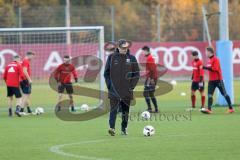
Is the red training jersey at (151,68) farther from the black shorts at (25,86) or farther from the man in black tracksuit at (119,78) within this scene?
the man in black tracksuit at (119,78)

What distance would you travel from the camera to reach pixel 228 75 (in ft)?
88.0

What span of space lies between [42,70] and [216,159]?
29.5m

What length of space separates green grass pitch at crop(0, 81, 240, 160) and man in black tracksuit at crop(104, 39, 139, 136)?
0.62 metres

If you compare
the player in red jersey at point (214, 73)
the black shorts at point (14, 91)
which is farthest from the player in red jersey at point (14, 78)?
the player in red jersey at point (214, 73)

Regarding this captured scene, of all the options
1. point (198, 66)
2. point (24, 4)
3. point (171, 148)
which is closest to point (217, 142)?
point (171, 148)

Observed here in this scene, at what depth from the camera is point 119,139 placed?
15852mm

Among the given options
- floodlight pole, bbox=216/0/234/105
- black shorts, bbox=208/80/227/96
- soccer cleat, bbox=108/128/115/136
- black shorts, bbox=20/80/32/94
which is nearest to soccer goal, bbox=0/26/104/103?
floodlight pole, bbox=216/0/234/105

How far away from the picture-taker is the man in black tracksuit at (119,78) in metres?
16.3

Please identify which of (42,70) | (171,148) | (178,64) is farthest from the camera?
(178,64)

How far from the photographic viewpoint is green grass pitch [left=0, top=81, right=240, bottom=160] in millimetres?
13078

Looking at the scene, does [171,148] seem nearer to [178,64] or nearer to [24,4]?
[178,64]

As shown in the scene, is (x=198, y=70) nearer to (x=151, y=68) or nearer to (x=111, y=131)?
(x=151, y=68)

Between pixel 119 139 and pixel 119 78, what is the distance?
1568mm

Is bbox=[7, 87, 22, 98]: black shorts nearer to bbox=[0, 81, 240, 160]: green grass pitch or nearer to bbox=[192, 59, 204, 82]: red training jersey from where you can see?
bbox=[0, 81, 240, 160]: green grass pitch
